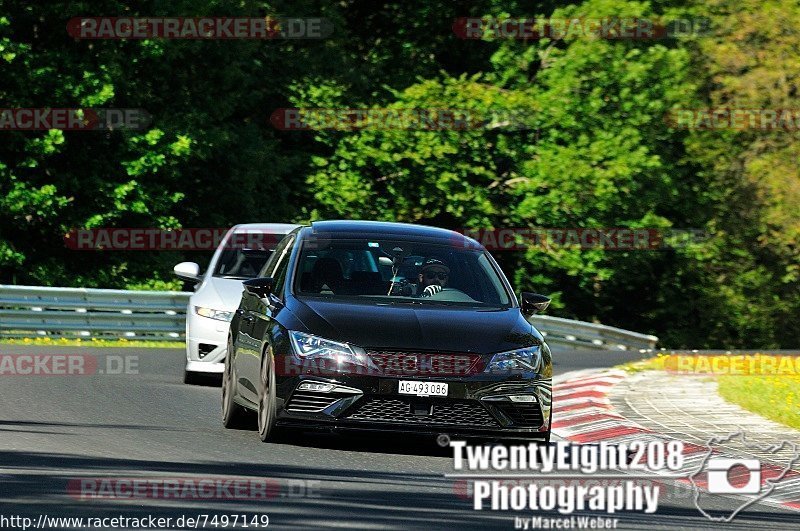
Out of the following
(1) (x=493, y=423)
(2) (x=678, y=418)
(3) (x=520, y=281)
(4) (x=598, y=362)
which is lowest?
(3) (x=520, y=281)

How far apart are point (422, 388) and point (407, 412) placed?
7.4 inches

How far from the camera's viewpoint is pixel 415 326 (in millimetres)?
11781

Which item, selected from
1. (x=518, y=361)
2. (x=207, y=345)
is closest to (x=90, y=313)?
(x=207, y=345)

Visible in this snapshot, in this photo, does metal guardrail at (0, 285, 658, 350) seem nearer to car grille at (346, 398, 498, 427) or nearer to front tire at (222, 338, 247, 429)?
front tire at (222, 338, 247, 429)

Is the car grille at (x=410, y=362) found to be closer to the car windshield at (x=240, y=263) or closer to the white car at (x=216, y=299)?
the white car at (x=216, y=299)

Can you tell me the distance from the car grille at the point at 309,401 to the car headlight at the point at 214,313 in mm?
6169

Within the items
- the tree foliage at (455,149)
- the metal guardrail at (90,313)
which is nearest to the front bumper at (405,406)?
the metal guardrail at (90,313)

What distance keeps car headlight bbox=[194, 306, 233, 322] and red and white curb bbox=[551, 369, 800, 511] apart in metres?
3.41

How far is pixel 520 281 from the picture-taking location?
4612 centimetres

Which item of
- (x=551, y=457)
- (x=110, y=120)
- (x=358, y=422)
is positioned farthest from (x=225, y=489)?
(x=110, y=120)

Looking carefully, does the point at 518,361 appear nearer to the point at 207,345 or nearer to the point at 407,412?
the point at 407,412

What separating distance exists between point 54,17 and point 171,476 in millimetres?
29701

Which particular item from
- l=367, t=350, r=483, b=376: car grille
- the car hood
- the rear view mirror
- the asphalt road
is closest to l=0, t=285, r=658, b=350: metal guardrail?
the rear view mirror

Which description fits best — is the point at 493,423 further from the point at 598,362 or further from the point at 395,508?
the point at 598,362
